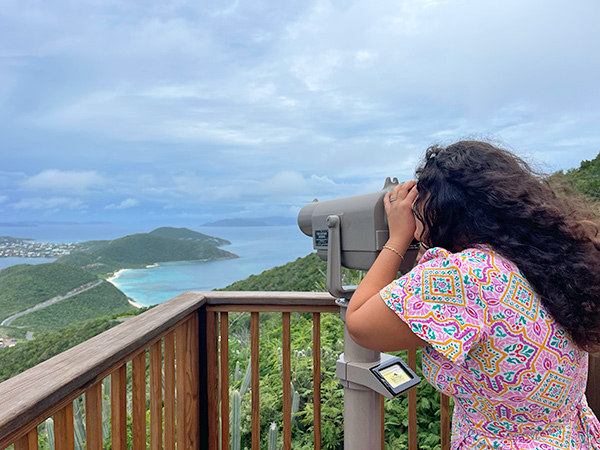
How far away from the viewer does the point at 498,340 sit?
29.5 inches

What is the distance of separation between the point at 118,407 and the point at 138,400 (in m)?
0.09

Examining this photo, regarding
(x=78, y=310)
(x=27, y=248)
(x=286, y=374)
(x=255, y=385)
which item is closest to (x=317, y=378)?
(x=286, y=374)

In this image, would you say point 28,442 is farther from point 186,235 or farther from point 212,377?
point 186,235

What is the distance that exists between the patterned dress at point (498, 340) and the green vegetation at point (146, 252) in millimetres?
6052

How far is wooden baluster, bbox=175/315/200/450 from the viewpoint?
152cm

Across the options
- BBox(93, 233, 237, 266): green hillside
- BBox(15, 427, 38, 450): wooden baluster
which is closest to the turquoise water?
BBox(93, 233, 237, 266): green hillside

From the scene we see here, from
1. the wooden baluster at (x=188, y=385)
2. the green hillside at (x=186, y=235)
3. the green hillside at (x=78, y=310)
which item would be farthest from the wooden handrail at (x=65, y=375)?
the green hillside at (x=186, y=235)

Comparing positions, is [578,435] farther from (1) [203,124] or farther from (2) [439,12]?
(1) [203,124]

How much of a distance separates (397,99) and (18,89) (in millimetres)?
14813

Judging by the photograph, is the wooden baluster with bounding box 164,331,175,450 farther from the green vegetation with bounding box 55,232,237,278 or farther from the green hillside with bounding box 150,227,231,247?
the green hillside with bounding box 150,227,231,247

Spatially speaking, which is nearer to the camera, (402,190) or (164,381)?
(402,190)

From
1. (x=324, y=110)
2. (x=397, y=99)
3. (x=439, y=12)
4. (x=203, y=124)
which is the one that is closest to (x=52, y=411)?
(x=439, y=12)

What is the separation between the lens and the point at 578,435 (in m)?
0.86

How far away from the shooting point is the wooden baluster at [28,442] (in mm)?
689
